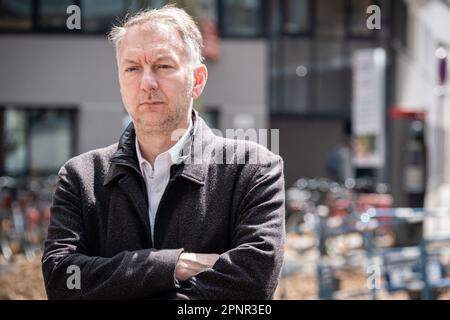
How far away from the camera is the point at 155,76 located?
8.44 ft

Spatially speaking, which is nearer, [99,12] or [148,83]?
[148,83]

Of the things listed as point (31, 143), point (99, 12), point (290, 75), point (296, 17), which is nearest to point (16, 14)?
point (99, 12)

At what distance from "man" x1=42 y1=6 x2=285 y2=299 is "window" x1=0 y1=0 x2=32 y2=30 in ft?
51.5

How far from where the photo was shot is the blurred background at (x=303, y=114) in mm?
8516

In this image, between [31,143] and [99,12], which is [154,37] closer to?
[99,12]

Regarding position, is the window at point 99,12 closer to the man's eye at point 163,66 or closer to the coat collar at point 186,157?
the coat collar at point 186,157

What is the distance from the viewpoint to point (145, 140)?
2.68 metres

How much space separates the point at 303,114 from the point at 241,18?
158 inches

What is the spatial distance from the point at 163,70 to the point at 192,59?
117mm

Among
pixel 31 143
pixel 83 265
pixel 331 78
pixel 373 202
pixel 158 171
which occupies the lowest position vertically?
pixel 373 202

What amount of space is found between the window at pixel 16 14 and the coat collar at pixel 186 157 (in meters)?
15.7

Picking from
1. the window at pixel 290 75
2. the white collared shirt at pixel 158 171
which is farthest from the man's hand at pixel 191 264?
the window at pixel 290 75

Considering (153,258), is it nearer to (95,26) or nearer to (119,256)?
(119,256)

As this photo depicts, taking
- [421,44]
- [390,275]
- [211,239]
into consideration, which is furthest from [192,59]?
[421,44]
